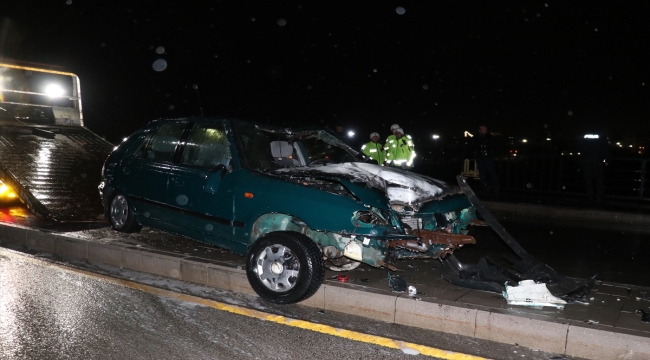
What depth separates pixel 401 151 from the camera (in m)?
11.2

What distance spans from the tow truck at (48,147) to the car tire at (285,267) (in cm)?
438

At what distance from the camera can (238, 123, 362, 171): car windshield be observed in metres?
5.78

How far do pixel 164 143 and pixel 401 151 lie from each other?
5874 millimetres

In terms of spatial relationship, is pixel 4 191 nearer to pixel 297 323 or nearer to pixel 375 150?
pixel 375 150

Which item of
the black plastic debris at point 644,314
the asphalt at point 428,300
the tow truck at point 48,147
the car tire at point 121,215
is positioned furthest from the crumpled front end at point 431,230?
the tow truck at point 48,147

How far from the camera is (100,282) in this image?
5512 mm

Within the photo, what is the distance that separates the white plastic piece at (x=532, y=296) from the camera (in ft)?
14.6

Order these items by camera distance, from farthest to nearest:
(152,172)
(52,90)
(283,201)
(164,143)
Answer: (52,90) < (164,143) < (152,172) < (283,201)

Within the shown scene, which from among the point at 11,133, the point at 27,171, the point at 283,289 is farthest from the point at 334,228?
the point at 11,133

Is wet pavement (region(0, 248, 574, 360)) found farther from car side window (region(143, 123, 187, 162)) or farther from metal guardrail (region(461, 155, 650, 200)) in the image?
metal guardrail (region(461, 155, 650, 200))

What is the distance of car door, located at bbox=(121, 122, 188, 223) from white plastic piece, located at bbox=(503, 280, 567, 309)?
373 centimetres

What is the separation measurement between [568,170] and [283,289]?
11.7 m

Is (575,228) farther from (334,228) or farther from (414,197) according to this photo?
(334,228)

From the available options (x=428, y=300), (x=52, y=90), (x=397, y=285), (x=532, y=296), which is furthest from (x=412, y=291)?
(x=52, y=90)
